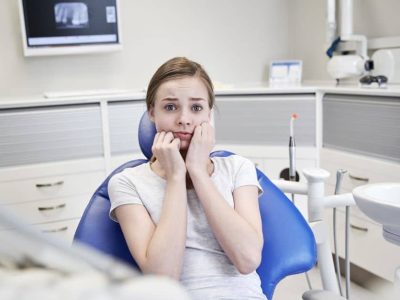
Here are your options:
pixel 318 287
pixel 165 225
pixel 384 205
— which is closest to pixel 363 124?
pixel 318 287

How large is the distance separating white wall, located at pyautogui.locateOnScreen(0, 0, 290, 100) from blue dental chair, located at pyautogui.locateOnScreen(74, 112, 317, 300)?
5.86ft

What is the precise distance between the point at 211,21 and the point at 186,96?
219 cm

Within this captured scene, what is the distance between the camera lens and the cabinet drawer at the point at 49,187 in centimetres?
245

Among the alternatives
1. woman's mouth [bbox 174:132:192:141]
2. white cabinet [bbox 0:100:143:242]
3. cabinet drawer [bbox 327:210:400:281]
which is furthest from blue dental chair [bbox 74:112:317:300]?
white cabinet [bbox 0:100:143:242]

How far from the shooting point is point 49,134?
248cm

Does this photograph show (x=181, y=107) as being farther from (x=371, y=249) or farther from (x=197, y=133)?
(x=371, y=249)

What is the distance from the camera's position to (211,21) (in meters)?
3.27

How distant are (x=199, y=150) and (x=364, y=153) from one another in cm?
138

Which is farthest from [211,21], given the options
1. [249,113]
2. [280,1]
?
[249,113]

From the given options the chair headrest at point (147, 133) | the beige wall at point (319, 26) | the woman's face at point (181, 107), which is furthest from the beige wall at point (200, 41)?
the woman's face at point (181, 107)

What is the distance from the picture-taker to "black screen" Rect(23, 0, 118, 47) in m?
2.73

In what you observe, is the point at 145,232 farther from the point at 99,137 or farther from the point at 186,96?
the point at 99,137

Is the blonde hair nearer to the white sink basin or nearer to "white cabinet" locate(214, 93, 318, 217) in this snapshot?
the white sink basin

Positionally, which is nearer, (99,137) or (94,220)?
(94,220)
